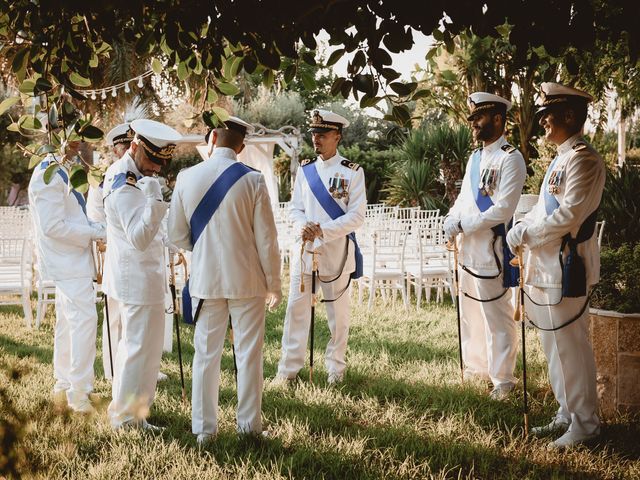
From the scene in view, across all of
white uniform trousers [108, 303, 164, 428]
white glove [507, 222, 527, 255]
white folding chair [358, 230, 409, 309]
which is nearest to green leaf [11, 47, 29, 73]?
white uniform trousers [108, 303, 164, 428]

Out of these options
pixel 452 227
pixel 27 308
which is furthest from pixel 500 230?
pixel 27 308

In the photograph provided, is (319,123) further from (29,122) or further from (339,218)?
(29,122)

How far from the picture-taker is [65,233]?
4984 millimetres

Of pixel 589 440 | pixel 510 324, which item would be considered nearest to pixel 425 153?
pixel 510 324

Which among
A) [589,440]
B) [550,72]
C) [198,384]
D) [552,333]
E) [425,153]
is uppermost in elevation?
[425,153]

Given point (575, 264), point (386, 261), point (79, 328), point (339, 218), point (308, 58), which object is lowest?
point (79, 328)

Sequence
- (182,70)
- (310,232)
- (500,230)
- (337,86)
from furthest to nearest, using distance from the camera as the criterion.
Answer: (310,232)
(500,230)
(182,70)
(337,86)

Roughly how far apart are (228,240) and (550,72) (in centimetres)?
207

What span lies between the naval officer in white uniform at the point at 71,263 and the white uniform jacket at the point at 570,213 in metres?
3.26

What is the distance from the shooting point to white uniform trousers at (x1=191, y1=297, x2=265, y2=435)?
4.16 metres

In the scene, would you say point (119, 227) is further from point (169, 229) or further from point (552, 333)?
point (552, 333)

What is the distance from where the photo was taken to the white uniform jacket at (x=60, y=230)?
16.2 feet

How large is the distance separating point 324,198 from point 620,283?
2.46m

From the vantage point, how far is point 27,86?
85.1 inches
